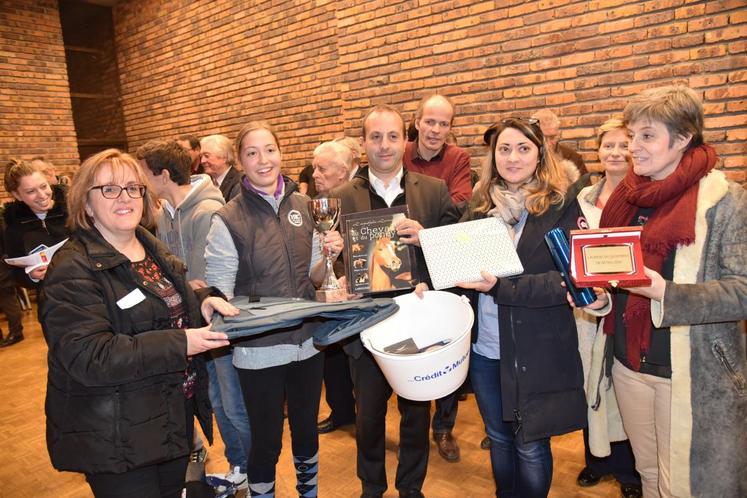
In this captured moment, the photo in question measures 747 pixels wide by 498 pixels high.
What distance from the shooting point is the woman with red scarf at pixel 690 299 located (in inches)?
60.4

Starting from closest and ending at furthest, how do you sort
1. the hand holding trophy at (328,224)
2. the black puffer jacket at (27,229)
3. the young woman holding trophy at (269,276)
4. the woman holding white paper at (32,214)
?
the hand holding trophy at (328,224), the young woman holding trophy at (269,276), the woman holding white paper at (32,214), the black puffer jacket at (27,229)

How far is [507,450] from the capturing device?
6.53 ft

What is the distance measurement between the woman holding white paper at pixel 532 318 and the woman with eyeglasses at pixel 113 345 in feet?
3.41

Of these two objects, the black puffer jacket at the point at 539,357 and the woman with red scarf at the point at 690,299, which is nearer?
the woman with red scarf at the point at 690,299

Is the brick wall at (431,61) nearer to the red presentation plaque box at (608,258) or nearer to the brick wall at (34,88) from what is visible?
the brick wall at (34,88)

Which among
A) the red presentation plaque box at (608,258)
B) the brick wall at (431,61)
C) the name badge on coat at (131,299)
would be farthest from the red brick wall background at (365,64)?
the name badge on coat at (131,299)

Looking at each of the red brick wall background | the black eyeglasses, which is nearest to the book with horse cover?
the black eyeglasses

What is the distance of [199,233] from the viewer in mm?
2580

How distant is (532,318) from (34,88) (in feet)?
30.2

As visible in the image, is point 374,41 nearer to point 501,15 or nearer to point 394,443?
point 501,15

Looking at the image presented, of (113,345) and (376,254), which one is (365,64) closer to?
(376,254)

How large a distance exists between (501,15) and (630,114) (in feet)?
10.5

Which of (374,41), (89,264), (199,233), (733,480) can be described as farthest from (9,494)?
(374,41)

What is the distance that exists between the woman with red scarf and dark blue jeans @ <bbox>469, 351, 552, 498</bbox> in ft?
1.37
